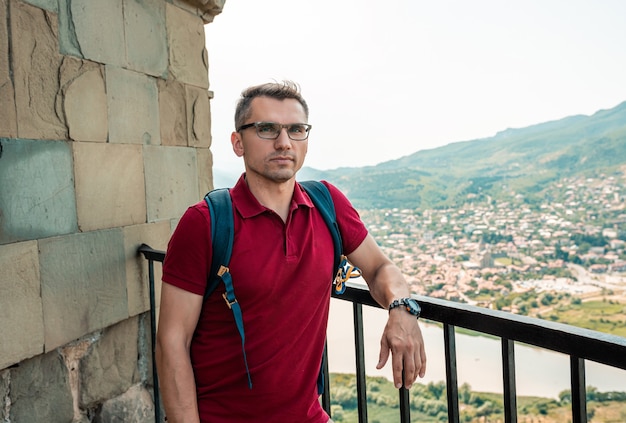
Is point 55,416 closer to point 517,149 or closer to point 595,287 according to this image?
point 595,287

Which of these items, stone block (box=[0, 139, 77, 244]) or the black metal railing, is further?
stone block (box=[0, 139, 77, 244])

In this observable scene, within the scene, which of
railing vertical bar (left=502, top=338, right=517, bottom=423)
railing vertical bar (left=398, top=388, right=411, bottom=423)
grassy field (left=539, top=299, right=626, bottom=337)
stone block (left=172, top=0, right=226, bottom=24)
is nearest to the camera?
railing vertical bar (left=502, top=338, right=517, bottom=423)

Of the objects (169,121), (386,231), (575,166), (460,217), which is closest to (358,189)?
(386,231)

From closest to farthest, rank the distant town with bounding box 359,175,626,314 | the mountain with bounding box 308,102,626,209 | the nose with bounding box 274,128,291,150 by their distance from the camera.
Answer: the nose with bounding box 274,128,291,150
the distant town with bounding box 359,175,626,314
the mountain with bounding box 308,102,626,209

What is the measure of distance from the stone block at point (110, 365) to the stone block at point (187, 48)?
1502 mm

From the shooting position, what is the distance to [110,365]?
8.24 feet

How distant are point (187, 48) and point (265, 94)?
5.35 ft

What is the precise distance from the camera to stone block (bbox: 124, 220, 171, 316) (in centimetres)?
255

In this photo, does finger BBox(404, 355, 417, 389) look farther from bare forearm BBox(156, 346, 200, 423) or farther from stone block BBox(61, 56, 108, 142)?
stone block BBox(61, 56, 108, 142)

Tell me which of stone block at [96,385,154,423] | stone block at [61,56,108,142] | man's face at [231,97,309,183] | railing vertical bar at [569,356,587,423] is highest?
stone block at [61,56,108,142]

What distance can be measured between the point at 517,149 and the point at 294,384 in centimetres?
5883

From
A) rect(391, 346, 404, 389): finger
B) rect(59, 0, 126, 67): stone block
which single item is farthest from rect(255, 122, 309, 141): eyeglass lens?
rect(59, 0, 126, 67): stone block

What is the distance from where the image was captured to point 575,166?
44.3 metres

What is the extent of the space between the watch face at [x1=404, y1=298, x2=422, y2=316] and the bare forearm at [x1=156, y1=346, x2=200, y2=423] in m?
0.71
